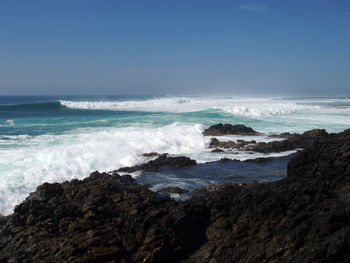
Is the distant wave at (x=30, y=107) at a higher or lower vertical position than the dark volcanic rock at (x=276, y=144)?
higher

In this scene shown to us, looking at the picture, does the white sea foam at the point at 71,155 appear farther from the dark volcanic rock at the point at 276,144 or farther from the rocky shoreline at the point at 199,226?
the rocky shoreline at the point at 199,226

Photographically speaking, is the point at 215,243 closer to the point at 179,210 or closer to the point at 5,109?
the point at 179,210

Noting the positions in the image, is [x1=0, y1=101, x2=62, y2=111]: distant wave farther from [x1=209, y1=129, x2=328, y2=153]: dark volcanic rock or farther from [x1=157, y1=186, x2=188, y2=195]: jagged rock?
[x1=157, y1=186, x2=188, y2=195]: jagged rock

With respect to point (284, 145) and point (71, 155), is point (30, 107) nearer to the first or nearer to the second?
point (71, 155)

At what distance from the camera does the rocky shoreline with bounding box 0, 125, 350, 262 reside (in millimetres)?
5176

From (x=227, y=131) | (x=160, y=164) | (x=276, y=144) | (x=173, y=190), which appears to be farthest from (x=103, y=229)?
(x=227, y=131)

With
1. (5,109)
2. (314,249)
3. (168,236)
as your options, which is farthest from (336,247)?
(5,109)

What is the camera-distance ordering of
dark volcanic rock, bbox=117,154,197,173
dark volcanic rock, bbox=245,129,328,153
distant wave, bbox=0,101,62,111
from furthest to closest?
1. distant wave, bbox=0,101,62,111
2. dark volcanic rock, bbox=245,129,328,153
3. dark volcanic rock, bbox=117,154,197,173

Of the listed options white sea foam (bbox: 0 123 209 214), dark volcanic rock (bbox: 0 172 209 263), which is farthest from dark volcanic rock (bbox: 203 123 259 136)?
dark volcanic rock (bbox: 0 172 209 263)

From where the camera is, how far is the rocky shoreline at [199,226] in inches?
204

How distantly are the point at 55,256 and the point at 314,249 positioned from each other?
4.30 metres

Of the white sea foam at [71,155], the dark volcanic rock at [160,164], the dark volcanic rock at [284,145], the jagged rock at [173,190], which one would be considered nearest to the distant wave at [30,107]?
the white sea foam at [71,155]

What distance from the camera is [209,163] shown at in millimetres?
12406

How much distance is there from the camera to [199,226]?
626cm
